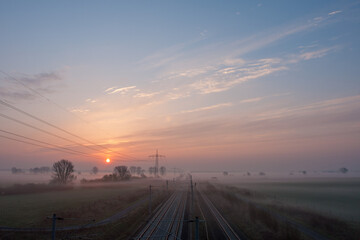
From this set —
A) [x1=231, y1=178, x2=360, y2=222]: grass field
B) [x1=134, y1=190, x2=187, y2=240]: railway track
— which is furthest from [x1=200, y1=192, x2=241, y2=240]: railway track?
[x1=231, y1=178, x2=360, y2=222]: grass field

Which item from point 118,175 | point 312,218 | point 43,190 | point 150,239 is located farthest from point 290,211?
point 118,175

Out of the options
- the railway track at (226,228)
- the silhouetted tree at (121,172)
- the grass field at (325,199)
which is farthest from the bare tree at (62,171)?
the railway track at (226,228)

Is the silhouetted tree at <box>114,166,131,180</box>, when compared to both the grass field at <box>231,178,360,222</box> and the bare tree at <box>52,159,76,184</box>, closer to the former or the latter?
the bare tree at <box>52,159,76,184</box>

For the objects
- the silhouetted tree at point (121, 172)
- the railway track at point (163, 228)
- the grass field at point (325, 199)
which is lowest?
the grass field at point (325, 199)

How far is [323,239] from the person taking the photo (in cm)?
3259

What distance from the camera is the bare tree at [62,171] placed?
13250cm

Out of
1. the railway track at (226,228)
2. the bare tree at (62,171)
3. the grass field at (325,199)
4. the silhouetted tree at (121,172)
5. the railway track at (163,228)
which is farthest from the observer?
the silhouetted tree at (121,172)

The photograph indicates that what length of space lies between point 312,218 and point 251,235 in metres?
16.2

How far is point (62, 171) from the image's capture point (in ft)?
440

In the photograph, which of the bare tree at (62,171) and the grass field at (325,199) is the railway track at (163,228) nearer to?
the grass field at (325,199)

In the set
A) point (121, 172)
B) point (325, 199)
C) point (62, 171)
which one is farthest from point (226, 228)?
point (121, 172)

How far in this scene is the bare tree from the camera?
435 feet

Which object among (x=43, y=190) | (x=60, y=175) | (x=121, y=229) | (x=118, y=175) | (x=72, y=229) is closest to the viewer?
(x=72, y=229)

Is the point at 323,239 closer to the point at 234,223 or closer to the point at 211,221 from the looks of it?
the point at 234,223
